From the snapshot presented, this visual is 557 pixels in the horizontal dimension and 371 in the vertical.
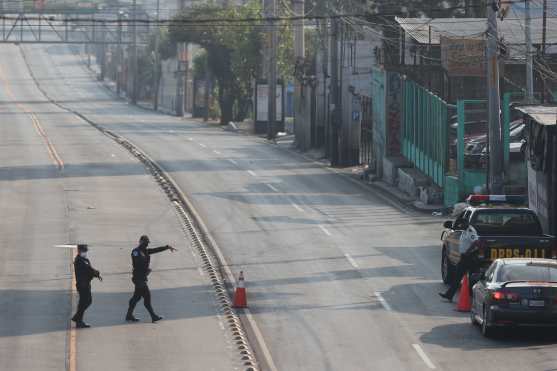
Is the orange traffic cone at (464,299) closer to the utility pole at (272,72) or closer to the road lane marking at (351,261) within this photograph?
the road lane marking at (351,261)

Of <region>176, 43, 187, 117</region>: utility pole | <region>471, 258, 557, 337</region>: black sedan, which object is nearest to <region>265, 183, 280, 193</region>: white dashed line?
<region>471, 258, 557, 337</region>: black sedan

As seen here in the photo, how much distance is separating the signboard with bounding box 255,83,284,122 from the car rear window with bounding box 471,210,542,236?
180ft

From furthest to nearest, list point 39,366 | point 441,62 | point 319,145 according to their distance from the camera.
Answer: point 319,145 < point 441,62 < point 39,366

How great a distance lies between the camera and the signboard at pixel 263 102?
8338 cm

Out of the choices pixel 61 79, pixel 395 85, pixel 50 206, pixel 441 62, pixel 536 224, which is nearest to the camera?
pixel 536 224

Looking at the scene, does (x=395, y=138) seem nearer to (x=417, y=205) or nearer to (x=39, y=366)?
(x=417, y=205)

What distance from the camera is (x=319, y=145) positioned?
69250 mm

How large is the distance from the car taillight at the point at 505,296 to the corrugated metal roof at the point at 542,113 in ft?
33.8

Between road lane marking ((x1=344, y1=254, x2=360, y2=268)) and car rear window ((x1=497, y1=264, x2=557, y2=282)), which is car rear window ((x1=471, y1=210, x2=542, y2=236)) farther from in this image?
car rear window ((x1=497, y1=264, x2=557, y2=282))

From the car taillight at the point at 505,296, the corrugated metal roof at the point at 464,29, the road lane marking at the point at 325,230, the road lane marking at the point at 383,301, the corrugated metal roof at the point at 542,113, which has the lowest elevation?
the road lane marking at the point at 383,301

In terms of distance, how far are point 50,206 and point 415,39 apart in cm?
1562

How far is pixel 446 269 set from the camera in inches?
1148

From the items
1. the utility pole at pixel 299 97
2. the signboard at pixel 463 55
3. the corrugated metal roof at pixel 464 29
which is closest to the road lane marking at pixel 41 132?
the utility pole at pixel 299 97

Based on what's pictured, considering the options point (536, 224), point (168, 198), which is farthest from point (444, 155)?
point (536, 224)
